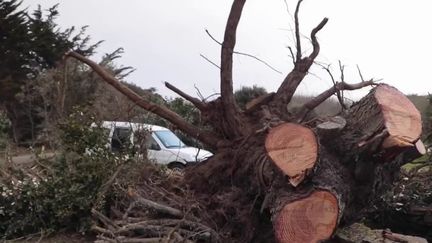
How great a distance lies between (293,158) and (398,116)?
1121mm

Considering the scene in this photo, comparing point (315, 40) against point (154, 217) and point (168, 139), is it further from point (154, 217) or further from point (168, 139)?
point (168, 139)

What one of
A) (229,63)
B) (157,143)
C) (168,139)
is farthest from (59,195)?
(168,139)

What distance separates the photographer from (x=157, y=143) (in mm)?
11828

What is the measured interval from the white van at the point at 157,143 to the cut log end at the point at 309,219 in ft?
6.74

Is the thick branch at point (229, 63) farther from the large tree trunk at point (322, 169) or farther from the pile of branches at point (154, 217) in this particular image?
the pile of branches at point (154, 217)

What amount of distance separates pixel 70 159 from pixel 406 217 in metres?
4.67

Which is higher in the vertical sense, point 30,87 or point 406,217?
point 30,87

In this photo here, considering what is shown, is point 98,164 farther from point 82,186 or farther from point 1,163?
point 1,163

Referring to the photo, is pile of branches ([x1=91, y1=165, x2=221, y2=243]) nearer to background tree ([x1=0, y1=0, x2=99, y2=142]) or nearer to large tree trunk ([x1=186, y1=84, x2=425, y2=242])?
large tree trunk ([x1=186, y1=84, x2=425, y2=242])

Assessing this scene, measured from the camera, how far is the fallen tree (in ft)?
16.3

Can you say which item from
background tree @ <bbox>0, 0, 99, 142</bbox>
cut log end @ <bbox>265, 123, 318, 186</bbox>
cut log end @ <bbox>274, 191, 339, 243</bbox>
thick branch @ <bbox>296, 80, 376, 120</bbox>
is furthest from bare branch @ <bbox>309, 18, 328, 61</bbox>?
background tree @ <bbox>0, 0, 99, 142</bbox>

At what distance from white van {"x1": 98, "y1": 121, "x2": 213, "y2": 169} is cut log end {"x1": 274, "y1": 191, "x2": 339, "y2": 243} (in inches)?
80.9

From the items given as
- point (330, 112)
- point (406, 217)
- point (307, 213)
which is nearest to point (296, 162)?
point (307, 213)

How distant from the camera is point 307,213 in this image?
493 cm
